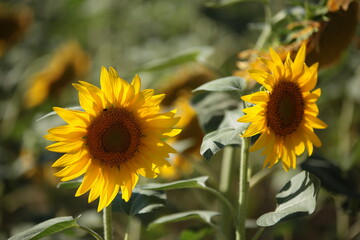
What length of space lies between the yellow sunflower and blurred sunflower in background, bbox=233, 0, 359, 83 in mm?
132

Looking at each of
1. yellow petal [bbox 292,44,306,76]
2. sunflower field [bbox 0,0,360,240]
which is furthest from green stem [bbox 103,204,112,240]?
yellow petal [bbox 292,44,306,76]

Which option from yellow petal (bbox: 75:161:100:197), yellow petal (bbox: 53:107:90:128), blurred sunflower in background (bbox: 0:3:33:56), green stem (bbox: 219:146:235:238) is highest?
yellow petal (bbox: 53:107:90:128)

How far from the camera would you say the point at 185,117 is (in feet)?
4.76

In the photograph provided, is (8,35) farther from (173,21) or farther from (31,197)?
(173,21)

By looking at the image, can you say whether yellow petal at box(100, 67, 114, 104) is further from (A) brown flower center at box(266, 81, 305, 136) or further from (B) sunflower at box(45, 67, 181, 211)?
(A) brown flower center at box(266, 81, 305, 136)

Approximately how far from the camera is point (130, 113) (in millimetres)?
894

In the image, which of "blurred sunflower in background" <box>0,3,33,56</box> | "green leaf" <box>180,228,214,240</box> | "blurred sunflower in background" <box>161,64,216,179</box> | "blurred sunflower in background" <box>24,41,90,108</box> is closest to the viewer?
"green leaf" <box>180,228,214,240</box>

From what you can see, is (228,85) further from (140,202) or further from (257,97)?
(140,202)

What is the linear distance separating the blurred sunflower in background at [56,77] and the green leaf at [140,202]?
1095 mm

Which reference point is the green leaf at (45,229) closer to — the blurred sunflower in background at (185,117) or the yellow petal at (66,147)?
the yellow petal at (66,147)

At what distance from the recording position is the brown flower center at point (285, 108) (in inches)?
34.1

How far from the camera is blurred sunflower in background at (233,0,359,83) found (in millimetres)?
1025

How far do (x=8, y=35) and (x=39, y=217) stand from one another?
1137 millimetres

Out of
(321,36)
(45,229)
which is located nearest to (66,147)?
(45,229)
